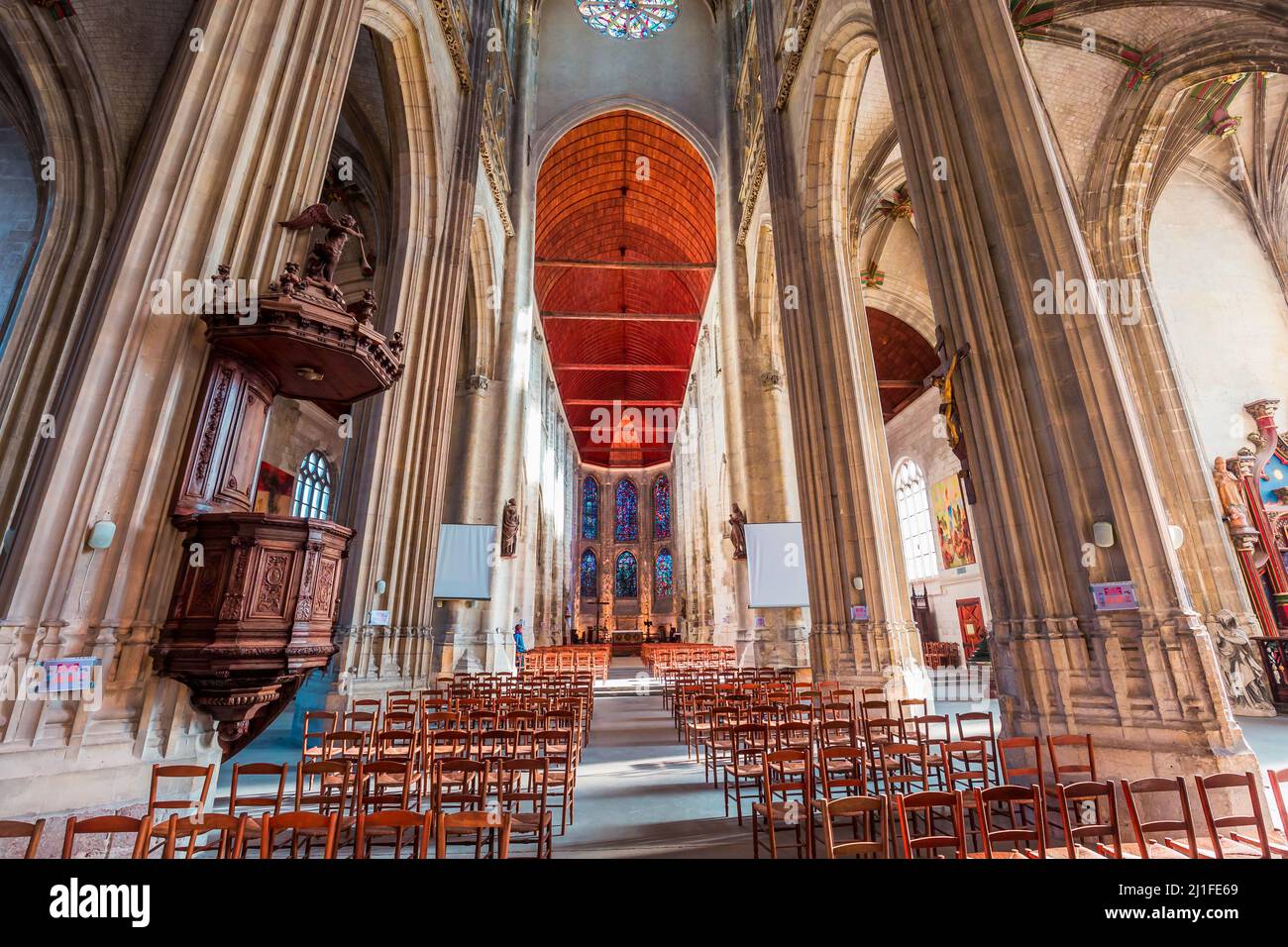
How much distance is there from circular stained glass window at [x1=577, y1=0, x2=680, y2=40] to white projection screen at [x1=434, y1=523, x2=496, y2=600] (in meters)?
21.1

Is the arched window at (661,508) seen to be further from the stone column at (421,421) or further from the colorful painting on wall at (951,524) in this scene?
the stone column at (421,421)

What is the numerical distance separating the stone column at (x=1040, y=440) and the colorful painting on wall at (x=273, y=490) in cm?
1395

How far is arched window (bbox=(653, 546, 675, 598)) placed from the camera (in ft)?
129

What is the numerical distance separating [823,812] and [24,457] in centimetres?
842

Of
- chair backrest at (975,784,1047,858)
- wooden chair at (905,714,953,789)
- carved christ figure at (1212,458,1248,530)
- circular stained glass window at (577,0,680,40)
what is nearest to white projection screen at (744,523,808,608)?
wooden chair at (905,714,953,789)

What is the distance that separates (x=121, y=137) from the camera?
689 centimetres

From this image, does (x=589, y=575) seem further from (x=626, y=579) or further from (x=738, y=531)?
(x=738, y=531)

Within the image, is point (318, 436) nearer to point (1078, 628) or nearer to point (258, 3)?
point (258, 3)

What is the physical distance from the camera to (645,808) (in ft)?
14.6

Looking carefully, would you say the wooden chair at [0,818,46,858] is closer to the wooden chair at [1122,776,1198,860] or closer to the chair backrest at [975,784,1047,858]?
the chair backrest at [975,784,1047,858]

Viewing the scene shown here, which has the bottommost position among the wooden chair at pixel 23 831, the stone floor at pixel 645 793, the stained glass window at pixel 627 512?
the stone floor at pixel 645 793

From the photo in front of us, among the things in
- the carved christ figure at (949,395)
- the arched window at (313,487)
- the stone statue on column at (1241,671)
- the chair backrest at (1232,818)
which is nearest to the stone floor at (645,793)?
the stone statue on column at (1241,671)

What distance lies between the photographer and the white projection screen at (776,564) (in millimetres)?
11508
